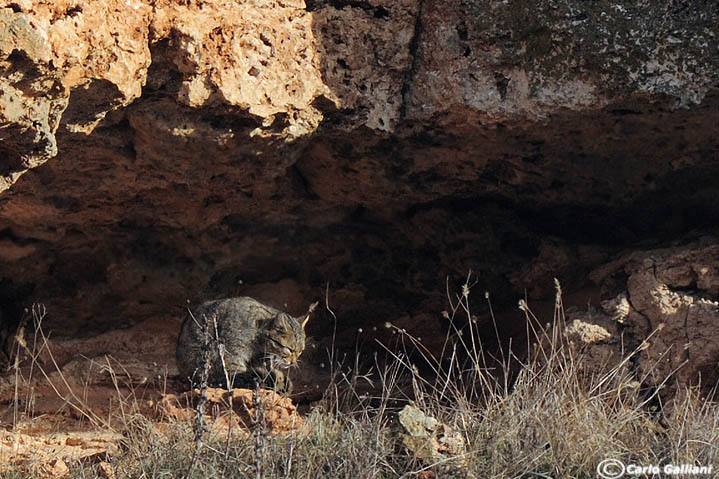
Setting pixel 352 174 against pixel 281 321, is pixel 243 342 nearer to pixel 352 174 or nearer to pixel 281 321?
pixel 281 321

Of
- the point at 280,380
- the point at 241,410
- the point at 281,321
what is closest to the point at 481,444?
the point at 241,410

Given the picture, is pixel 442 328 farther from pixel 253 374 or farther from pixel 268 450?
pixel 268 450

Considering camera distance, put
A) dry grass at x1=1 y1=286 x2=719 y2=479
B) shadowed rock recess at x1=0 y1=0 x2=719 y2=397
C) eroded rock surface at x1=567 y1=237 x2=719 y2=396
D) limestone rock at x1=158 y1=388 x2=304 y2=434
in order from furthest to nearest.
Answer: eroded rock surface at x1=567 y1=237 x2=719 y2=396 → limestone rock at x1=158 y1=388 x2=304 y2=434 → shadowed rock recess at x1=0 y1=0 x2=719 y2=397 → dry grass at x1=1 y1=286 x2=719 y2=479

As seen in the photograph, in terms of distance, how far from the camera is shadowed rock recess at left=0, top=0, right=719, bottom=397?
427 cm

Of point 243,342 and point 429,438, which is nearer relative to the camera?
point 429,438

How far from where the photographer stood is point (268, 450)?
4078 mm

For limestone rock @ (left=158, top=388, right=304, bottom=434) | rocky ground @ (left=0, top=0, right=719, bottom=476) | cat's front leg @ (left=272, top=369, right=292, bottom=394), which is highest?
rocky ground @ (left=0, top=0, right=719, bottom=476)

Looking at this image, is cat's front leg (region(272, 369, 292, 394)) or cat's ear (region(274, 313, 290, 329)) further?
cat's ear (region(274, 313, 290, 329))

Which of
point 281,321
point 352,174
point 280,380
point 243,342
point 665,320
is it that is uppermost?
point 352,174

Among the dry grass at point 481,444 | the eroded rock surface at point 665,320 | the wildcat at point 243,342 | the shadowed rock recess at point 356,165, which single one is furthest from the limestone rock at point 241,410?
the eroded rock surface at point 665,320

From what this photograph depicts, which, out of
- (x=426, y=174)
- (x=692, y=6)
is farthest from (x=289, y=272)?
(x=692, y=6)

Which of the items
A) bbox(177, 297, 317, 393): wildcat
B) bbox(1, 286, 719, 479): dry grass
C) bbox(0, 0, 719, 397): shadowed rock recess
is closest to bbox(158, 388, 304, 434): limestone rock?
bbox(1, 286, 719, 479): dry grass

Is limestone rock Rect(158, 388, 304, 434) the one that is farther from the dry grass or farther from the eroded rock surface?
the eroded rock surface

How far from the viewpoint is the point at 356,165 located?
5.20m
